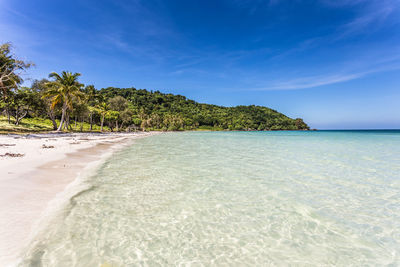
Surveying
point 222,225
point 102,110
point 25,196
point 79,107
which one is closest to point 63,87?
point 79,107

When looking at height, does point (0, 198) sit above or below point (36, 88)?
below

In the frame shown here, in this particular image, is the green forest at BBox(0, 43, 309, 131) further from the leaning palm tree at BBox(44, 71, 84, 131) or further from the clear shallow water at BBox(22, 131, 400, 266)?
the clear shallow water at BBox(22, 131, 400, 266)

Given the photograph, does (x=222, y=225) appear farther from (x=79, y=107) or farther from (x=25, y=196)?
(x=79, y=107)

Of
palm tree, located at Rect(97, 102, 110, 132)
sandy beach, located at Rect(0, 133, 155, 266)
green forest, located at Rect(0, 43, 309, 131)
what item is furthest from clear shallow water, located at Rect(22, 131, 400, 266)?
→ palm tree, located at Rect(97, 102, 110, 132)

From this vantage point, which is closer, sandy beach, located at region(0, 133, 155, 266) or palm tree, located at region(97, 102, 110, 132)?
sandy beach, located at region(0, 133, 155, 266)

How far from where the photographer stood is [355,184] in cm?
934

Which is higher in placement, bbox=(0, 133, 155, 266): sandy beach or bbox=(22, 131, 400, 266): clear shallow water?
bbox=(0, 133, 155, 266): sandy beach

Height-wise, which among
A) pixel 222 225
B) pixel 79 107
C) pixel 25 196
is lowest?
pixel 222 225

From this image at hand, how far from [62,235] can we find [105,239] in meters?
0.94

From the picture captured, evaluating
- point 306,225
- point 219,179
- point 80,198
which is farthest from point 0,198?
point 306,225

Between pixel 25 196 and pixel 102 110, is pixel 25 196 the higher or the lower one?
the lower one

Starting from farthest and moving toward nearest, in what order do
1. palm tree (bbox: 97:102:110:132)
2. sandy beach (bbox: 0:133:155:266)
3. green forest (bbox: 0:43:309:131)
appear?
palm tree (bbox: 97:102:110:132)
green forest (bbox: 0:43:309:131)
sandy beach (bbox: 0:133:155:266)

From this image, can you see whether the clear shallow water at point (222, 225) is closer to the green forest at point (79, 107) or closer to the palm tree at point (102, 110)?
the green forest at point (79, 107)

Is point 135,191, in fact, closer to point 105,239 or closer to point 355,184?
point 105,239
